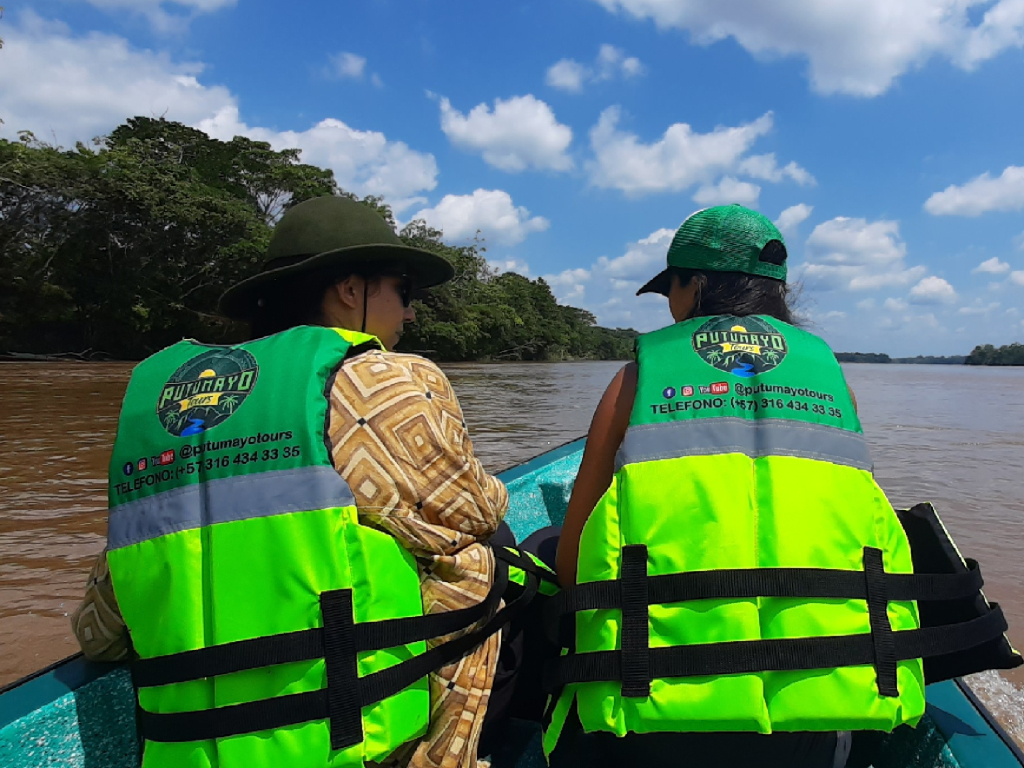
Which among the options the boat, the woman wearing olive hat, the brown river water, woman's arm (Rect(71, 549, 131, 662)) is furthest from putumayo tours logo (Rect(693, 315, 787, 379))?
the brown river water

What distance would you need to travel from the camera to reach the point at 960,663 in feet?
4.27

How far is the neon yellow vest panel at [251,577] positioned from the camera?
950 millimetres

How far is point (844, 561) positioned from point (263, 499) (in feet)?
2.85

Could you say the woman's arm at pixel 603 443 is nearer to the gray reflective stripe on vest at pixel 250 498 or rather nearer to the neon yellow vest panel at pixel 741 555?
the neon yellow vest panel at pixel 741 555

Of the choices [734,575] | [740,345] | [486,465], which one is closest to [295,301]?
[740,345]

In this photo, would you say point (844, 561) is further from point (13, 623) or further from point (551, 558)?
point (13, 623)

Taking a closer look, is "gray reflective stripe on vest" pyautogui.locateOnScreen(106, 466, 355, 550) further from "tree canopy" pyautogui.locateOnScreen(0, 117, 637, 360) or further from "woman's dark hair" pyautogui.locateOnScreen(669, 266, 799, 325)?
"tree canopy" pyautogui.locateOnScreen(0, 117, 637, 360)

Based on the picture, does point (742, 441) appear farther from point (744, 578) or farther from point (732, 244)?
point (732, 244)

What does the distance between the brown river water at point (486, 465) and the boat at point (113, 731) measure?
4.87 ft

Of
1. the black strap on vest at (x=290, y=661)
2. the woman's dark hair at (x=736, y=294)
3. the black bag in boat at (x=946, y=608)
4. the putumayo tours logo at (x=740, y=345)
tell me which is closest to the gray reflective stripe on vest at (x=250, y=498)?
the black strap on vest at (x=290, y=661)

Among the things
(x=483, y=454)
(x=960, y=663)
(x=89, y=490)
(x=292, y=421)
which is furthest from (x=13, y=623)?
(x=483, y=454)

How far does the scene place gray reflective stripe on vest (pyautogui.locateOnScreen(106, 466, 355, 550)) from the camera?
0.96 m

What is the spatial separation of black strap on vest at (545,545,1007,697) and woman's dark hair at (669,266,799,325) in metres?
0.48

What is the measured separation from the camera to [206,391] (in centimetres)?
105
